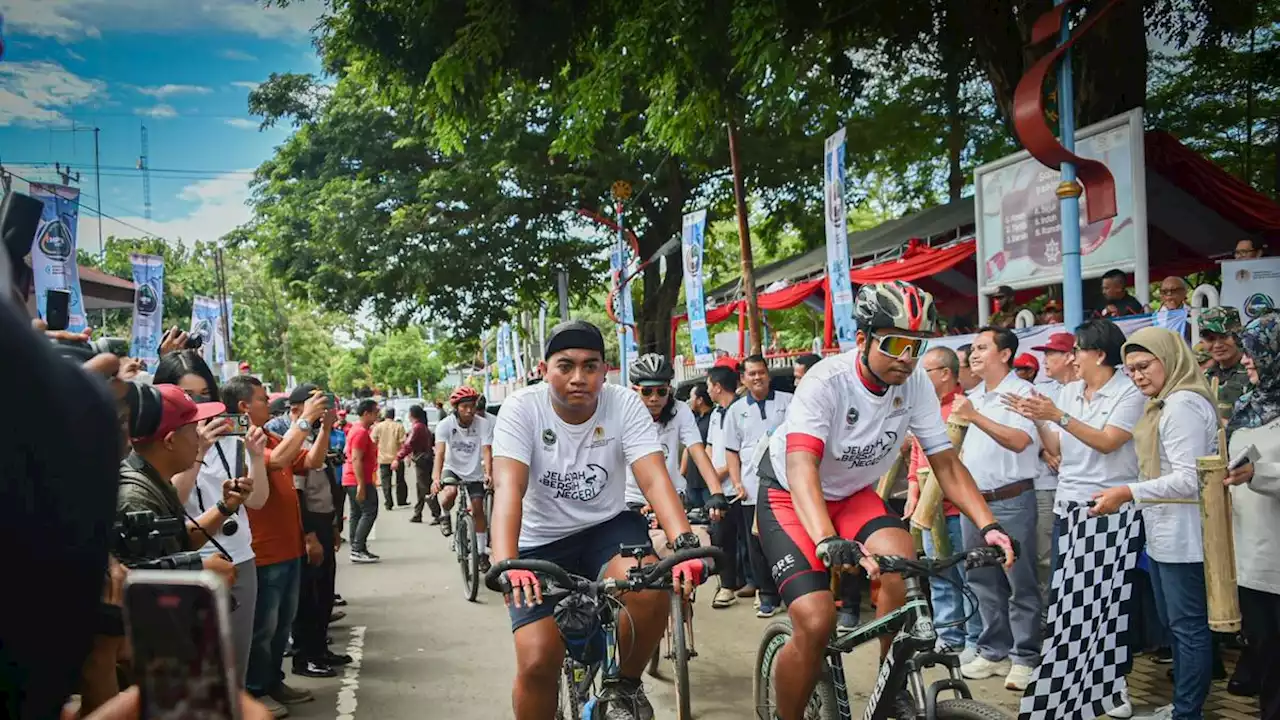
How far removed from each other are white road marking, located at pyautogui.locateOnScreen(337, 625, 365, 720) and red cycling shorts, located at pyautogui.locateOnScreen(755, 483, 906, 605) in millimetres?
3322

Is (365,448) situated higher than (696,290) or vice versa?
(696,290)

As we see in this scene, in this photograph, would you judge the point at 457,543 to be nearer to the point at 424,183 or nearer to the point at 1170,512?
the point at 1170,512

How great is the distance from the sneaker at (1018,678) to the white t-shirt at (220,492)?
453 cm

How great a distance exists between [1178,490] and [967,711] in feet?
6.80

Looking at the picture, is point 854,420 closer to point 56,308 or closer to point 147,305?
point 56,308

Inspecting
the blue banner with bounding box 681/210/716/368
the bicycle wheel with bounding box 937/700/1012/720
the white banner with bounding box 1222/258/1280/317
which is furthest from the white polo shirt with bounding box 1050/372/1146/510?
the blue banner with bounding box 681/210/716/368

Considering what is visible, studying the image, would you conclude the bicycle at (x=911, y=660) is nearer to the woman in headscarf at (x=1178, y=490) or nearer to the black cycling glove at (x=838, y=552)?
the black cycling glove at (x=838, y=552)

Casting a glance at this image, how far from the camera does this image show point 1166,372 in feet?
16.8

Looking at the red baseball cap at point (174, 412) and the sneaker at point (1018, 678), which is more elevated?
the red baseball cap at point (174, 412)

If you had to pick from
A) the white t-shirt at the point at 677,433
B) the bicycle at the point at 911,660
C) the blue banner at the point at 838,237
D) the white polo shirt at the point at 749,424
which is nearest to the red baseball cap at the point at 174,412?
the bicycle at the point at 911,660

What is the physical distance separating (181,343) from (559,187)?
1835 centimetres

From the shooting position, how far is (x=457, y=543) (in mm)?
11492

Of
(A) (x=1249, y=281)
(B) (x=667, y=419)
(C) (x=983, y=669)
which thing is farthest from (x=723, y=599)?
(A) (x=1249, y=281)

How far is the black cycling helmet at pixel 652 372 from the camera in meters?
8.00
